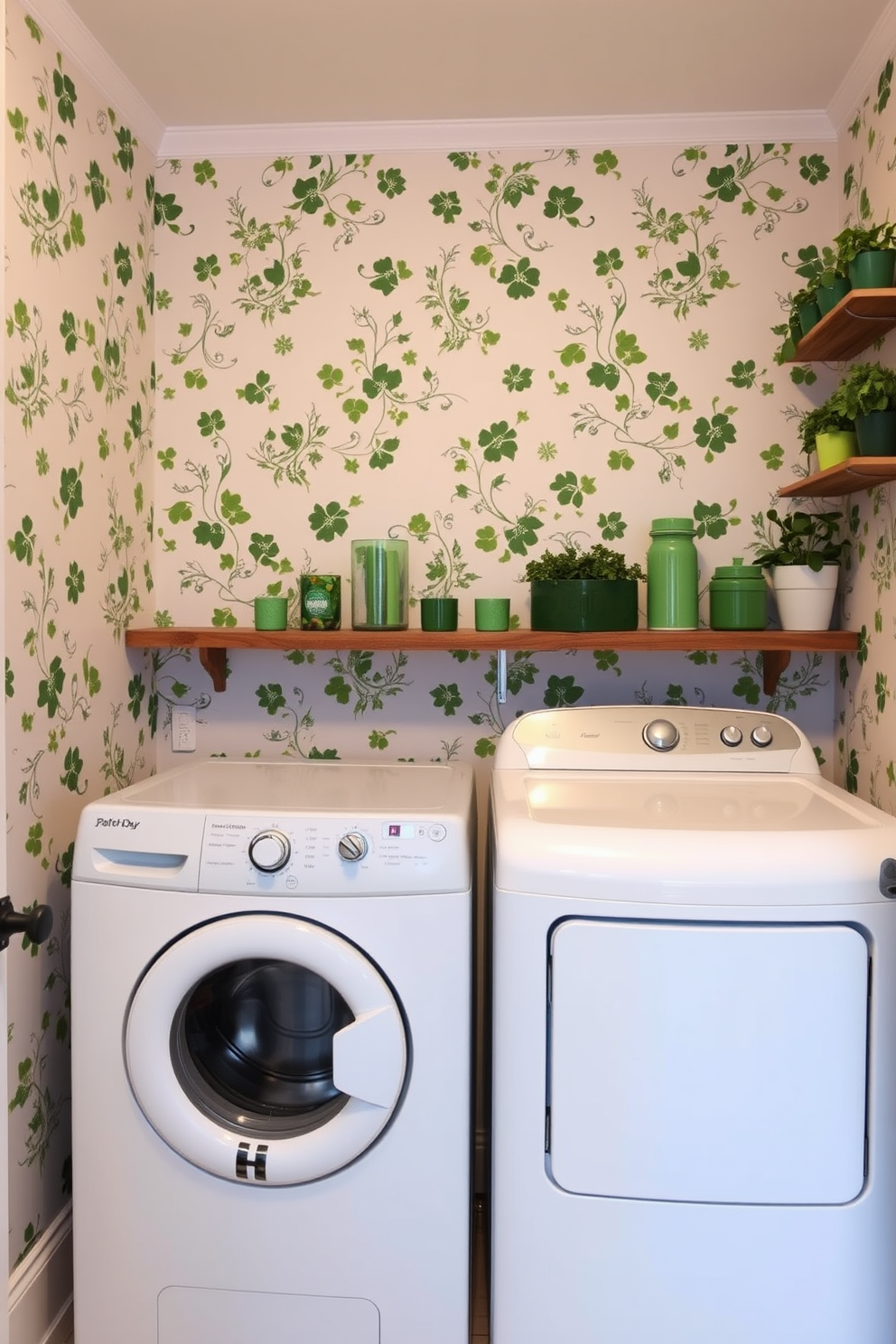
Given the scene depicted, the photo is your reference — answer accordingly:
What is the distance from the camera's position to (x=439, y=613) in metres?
2.04

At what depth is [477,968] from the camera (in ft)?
7.52

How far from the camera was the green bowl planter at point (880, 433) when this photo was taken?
1.68 m

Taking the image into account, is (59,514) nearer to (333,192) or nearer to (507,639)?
(507,639)

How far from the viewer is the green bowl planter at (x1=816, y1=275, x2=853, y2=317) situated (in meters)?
1.79

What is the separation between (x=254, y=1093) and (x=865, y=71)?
2.32 meters

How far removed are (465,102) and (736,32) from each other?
0.59 meters

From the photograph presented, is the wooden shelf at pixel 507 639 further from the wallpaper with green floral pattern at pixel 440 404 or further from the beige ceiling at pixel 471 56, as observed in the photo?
the beige ceiling at pixel 471 56

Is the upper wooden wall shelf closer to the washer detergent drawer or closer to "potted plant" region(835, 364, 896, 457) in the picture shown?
"potted plant" region(835, 364, 896, 457)

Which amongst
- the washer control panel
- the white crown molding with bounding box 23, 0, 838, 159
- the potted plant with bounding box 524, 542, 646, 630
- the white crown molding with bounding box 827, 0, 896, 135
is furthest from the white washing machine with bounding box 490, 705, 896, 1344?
the white crown molding with bounding box 23, 0, 838, 159

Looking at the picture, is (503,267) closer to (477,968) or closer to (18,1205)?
(477,968)

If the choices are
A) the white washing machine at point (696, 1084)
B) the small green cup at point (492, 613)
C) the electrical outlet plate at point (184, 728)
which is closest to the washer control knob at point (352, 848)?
the white washing machine at point (696, 1084)

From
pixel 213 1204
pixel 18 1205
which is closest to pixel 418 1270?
pixel 213 1204

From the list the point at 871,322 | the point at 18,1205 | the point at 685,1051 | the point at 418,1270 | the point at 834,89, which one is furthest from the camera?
the point at 834,89

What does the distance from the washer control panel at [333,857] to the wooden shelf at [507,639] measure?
53 cm
